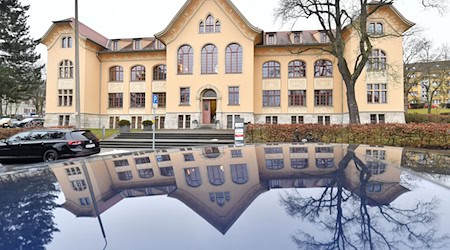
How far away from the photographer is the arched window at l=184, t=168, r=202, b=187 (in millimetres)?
2812

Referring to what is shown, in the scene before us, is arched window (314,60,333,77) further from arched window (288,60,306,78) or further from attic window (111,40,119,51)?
attic window (111,40,119,51)

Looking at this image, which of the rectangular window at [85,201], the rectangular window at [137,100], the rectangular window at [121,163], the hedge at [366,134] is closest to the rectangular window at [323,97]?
the hedge at [366,134]

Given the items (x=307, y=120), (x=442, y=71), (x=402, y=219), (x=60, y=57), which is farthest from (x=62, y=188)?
(x=442, y=71)

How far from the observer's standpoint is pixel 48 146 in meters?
12.4

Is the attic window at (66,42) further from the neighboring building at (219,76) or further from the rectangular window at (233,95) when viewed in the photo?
the rectangular window at (233,95)

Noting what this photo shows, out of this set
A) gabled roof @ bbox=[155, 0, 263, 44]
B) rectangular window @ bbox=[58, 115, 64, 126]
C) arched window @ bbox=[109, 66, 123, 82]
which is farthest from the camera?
arched window @ bbox=[109, 66, 123, 82]

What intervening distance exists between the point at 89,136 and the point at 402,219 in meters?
13.7

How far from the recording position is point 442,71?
40219 mm

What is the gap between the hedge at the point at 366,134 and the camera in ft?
46.8

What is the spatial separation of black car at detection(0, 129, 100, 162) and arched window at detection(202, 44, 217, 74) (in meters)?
18.3

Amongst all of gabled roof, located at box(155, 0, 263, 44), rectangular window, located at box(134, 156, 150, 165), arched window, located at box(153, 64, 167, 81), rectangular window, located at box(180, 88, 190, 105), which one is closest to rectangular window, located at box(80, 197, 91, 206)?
rectangular window, located at box(134, 156, 150, 165)

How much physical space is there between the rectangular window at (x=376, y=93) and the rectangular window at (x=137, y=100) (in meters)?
25.2

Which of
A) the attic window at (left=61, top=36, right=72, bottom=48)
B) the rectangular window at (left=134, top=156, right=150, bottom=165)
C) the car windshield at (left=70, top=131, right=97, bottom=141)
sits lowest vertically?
the rectangular window at (left=134, top=156, right=150, bottom=165)

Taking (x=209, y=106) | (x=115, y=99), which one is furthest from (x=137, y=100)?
(x=209, y=106)
